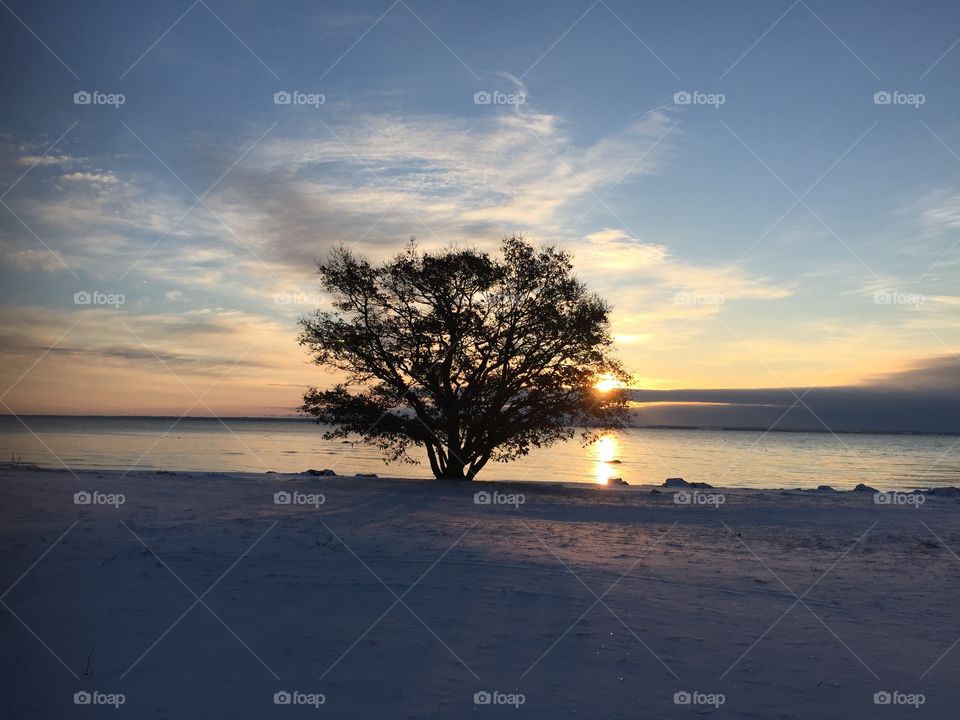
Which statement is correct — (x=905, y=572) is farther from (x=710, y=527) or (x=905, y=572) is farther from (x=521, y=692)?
(x=521, y=692)

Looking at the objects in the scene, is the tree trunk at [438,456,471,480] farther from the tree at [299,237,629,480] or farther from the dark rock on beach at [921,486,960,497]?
the dark rock on beach at [921,486,960,497]

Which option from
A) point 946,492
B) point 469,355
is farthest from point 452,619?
point 946,492

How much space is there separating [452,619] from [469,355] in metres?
19.9

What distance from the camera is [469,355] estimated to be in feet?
92.9

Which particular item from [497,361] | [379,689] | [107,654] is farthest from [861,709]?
[497,361]

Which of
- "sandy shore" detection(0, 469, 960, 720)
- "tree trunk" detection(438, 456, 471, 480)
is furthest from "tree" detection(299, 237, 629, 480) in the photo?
"sandy shore" detection(0, 469, 960, 720)

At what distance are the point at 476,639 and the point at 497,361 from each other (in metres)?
20.7

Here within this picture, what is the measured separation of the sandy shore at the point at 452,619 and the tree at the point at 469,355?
1232cm

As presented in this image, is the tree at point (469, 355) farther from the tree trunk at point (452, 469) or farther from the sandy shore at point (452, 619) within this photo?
the sandy shore at point (452, 619)

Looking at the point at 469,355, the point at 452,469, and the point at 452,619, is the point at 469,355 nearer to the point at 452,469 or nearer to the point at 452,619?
the point at 452,469

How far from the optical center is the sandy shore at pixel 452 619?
6.85 metres

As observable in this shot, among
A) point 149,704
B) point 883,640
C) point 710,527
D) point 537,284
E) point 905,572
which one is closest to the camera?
point 149,704

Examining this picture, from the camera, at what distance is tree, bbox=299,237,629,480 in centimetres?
2816

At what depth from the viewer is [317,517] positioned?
1648cm
